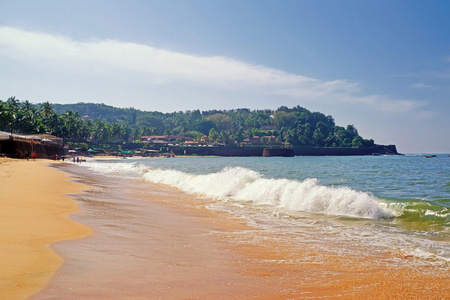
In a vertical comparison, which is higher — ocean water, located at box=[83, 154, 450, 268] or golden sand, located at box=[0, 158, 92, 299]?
golden sand, located at box=[0, 158, 92, 299]

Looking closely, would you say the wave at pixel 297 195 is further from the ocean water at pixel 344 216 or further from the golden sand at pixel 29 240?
the golden sand at pixel 29 240

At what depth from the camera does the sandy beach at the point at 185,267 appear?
4801 mm

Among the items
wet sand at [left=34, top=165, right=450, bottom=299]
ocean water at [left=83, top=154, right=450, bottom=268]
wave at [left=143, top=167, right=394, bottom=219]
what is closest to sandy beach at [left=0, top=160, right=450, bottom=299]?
wet sand at [left=34, top=165, right=450, bottom=299]

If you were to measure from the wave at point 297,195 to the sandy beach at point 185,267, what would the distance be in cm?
539

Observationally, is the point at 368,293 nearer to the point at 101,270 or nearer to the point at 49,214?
the point at 101,270

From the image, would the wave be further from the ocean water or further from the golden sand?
the golden sand

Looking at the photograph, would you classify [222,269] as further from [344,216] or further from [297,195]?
[297,195]

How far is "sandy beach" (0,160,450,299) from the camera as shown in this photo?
4.80 metres

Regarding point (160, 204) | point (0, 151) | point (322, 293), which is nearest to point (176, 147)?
point (0, 151)

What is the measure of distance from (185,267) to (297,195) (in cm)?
1045

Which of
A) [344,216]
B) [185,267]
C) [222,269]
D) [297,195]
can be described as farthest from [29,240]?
[297,195]

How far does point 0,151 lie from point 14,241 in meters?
55.8

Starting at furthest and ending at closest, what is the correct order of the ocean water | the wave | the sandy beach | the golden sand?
the wave, the ocean water, the sandy beach, the golden sand

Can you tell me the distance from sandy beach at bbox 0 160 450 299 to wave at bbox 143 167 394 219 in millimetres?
5391
